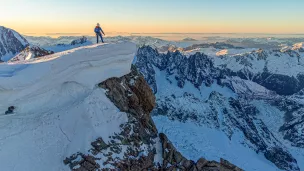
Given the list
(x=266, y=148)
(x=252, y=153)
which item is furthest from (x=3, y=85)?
(x=266, y=148)

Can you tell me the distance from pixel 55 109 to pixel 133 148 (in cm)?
784

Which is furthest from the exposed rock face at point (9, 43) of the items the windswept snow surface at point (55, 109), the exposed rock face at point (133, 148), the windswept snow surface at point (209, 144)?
the exposed rock face at point (133, 148)

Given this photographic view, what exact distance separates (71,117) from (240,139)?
181 metres

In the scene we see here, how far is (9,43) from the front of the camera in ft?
549

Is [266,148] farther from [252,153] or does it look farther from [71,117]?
[71,117]

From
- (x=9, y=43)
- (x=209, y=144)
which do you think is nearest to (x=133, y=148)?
(x=209, y=144)

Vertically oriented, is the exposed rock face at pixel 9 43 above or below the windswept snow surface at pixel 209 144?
above

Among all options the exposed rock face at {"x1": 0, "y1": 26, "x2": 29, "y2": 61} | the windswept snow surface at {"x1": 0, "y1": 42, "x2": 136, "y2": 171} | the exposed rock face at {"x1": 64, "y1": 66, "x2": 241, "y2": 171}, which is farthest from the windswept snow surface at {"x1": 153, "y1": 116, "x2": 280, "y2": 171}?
the windswept snow surface at {"x1": 0, "y1": 42, "x2": 136, "y2": 171}

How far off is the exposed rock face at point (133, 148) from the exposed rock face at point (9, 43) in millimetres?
137535

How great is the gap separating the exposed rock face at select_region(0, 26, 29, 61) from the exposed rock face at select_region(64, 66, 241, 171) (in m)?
138

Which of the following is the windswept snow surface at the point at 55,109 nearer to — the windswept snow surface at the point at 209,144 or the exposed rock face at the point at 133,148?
the exposed rock face at the point at 133,148

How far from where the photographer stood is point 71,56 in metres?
31.9

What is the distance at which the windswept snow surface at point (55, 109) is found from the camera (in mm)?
23656

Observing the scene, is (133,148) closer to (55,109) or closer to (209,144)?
(55,109)
